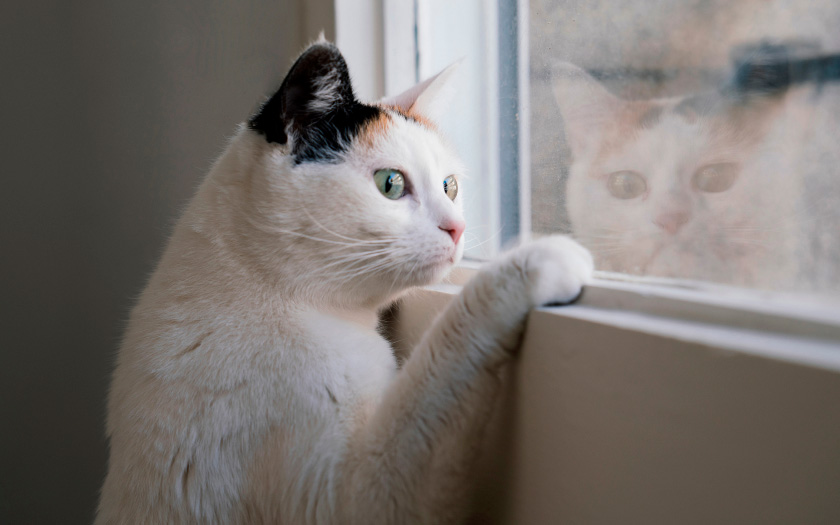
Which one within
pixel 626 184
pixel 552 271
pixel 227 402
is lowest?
pixel 227 402

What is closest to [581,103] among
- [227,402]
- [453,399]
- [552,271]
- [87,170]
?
[552,271]

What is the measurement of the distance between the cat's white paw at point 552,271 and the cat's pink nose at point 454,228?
0.17 meters

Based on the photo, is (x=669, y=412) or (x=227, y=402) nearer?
(x=669, y=412)

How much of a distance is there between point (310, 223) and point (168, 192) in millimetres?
1051

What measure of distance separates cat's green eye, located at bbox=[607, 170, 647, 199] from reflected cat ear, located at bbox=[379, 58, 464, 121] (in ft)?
1.11

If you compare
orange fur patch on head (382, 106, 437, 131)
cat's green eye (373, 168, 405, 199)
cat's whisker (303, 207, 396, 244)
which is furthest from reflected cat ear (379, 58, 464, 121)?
cat's whisker (303, 207, 396, 244)

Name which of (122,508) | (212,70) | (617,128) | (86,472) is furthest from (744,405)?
(86,472)

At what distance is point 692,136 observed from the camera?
611 millimetres

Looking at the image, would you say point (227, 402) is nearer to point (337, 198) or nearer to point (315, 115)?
point (337, 198)

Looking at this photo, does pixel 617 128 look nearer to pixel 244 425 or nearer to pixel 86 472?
pixel 244 425

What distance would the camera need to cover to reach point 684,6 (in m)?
0.55

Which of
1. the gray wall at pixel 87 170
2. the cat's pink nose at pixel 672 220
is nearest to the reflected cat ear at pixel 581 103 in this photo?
the cat's pink nose at pixel 672 220

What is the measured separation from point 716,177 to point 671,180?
9 centimetres

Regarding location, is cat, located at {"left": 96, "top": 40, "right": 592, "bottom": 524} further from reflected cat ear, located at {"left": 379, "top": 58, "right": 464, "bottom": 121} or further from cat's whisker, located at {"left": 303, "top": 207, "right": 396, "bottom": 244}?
reflected cat ear, located at {"left": 379, "top": 58, "right": 464, "bottom": 121}
